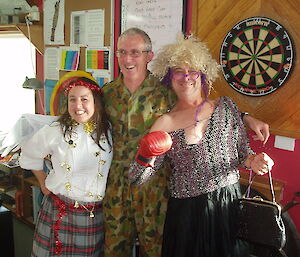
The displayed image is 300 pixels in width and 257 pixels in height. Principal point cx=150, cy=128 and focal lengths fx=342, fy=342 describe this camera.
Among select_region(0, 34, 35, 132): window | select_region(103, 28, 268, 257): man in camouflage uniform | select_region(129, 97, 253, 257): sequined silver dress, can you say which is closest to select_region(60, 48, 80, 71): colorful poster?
select_region(0, 34, 35, 132): window

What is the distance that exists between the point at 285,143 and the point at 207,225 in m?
0.66

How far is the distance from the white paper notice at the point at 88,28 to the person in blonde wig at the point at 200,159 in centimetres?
142

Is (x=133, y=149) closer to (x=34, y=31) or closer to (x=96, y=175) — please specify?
(x=96, y=175)

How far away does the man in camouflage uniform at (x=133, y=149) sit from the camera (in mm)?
Result: 1586

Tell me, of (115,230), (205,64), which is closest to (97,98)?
(205,64)

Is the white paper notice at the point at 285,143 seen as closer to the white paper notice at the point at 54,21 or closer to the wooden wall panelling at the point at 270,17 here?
the wooden wall panelling at the point at 270,17

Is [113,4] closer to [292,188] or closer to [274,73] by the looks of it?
[274,73]

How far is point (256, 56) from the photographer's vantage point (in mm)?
1751

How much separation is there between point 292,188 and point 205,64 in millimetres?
834

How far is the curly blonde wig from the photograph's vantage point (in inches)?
54.2

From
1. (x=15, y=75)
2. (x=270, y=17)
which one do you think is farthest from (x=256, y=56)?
(x=15, y=75)

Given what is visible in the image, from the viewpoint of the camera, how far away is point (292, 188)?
175cm

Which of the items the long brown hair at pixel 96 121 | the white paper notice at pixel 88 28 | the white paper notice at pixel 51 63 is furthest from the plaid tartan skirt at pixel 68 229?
the white paper notice at pixel 51 63

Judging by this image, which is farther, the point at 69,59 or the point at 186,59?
the point at 69,59
